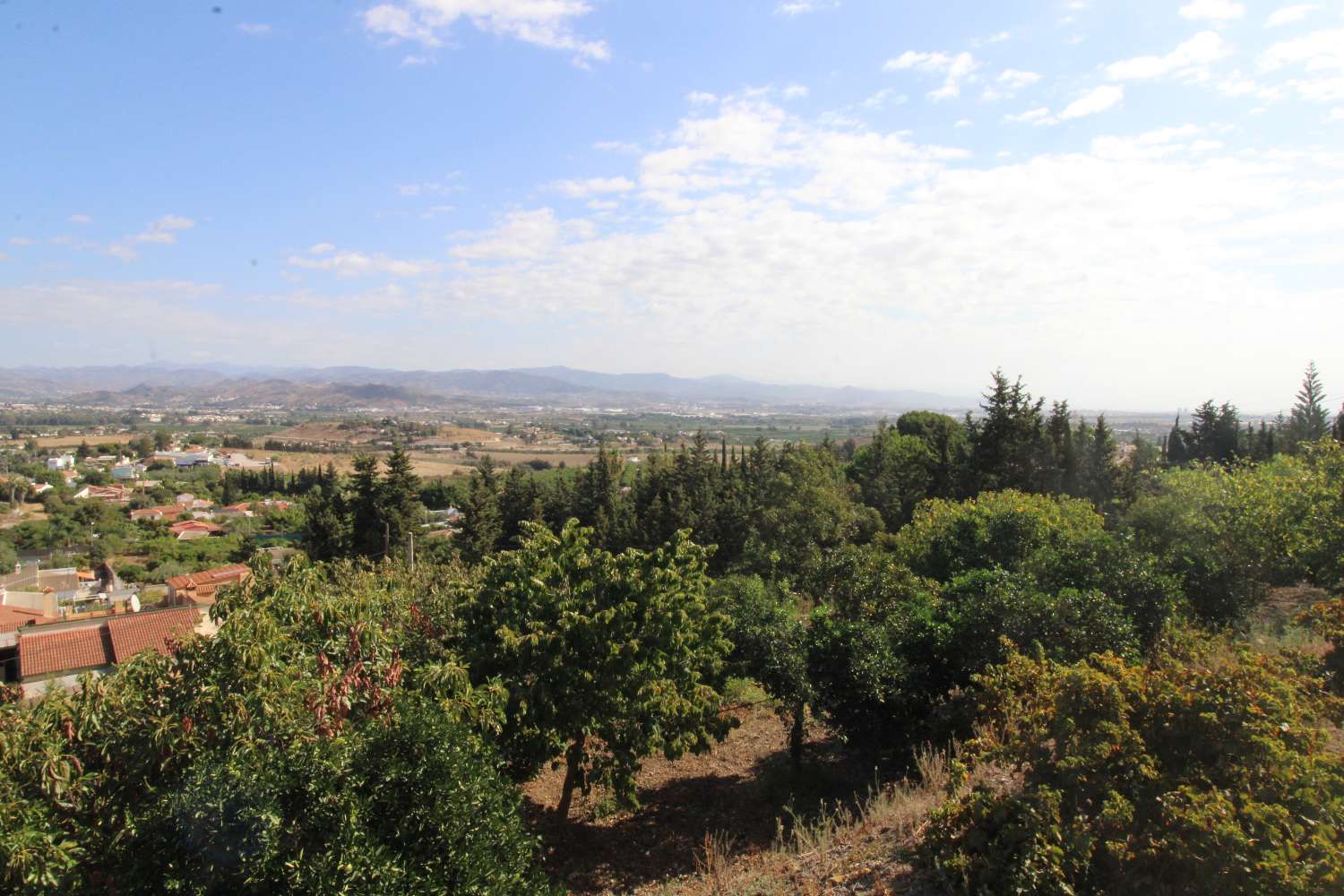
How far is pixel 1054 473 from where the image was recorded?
27.8 meters

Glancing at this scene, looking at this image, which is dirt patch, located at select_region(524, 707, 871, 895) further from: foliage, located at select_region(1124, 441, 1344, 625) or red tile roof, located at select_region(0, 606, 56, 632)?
red tile roof, located at select_region(0, 606, 56, 632)

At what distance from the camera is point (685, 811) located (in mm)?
10039

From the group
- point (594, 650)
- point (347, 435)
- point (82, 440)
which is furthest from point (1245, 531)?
point (82, 440)

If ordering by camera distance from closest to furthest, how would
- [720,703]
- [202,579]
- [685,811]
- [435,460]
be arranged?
[685,811] → [720,703] → [202,579] → [435,460]

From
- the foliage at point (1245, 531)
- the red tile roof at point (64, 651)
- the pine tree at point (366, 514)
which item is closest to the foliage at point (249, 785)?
the foliage at point (1245, 531)

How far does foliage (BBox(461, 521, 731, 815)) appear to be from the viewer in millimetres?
8102

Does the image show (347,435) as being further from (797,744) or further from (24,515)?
(797,744)

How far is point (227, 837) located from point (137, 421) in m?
205

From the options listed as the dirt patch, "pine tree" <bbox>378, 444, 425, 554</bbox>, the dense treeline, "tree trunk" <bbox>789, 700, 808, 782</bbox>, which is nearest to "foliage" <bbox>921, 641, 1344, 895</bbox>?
the dense treeline

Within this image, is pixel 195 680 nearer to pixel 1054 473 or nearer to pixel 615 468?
pixel 1054 473

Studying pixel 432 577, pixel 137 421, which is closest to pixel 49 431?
pixel 137 421

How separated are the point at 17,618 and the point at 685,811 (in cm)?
2606

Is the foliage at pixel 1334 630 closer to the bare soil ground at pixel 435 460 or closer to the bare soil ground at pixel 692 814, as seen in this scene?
the bare soil ground at pixel 692 814

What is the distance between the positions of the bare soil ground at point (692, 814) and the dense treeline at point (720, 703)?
22.3 inches
